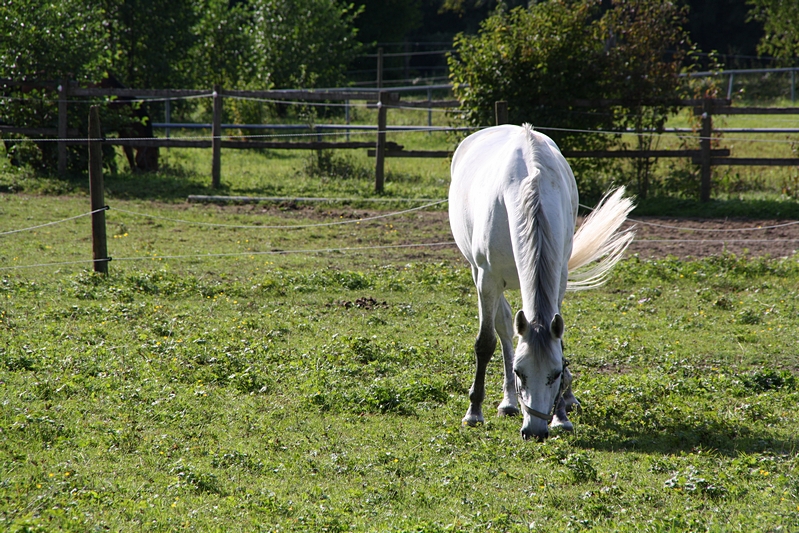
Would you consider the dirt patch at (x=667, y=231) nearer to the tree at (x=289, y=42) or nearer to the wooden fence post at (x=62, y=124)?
the wooden fence post at (x=62, y=124)

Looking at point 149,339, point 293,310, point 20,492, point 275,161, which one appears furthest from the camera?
point 275,161

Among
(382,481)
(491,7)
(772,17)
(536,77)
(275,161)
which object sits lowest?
(382,481)

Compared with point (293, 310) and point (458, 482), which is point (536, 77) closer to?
point (293, 310)

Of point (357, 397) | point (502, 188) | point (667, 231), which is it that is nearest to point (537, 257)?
point (502, 188)

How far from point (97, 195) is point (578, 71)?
8.98 meters

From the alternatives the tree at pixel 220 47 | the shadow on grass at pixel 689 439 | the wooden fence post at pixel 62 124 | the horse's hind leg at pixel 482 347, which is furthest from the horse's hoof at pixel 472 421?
the tree at pixel 220 47

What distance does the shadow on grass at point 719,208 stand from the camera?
12266 mm

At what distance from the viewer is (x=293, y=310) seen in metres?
7.68

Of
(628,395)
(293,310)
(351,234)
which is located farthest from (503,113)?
(628,395)

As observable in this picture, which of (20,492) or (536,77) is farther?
(536,77)

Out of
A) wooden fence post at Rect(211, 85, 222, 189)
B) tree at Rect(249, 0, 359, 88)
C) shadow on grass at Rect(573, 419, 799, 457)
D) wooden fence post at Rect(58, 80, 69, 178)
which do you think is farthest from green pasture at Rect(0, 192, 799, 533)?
tree at Rect(249, 0, 359, 88)

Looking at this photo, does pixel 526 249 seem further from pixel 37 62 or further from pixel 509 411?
pixel 37 62

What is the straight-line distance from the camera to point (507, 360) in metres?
5.43

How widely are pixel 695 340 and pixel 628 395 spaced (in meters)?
1.69
